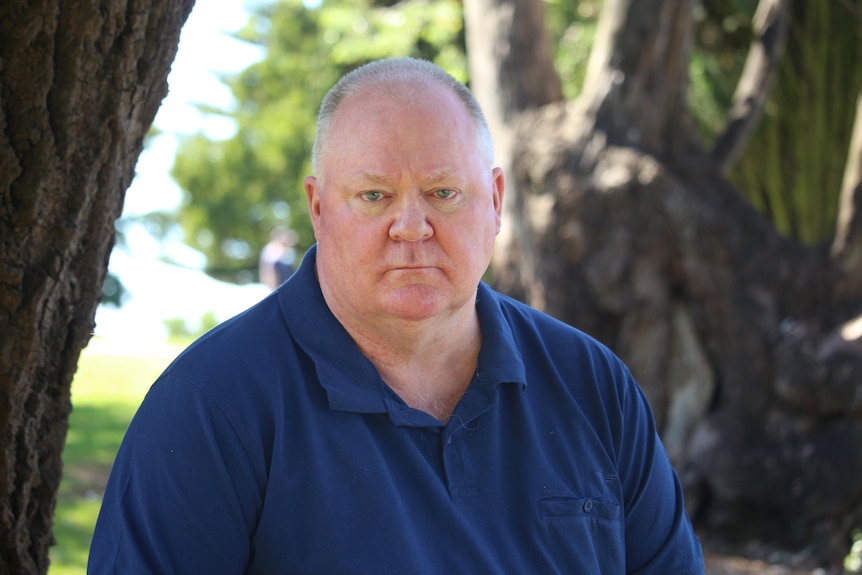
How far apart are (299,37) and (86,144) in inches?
550

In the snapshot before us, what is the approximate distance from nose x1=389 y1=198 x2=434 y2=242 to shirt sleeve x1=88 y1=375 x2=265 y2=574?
1.70 feet

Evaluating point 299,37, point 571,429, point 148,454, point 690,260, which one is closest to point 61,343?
point 148,454

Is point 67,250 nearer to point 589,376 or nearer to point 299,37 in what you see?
point 589,376

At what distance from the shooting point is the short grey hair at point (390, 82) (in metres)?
2.24

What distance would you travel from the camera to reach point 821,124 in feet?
31.8

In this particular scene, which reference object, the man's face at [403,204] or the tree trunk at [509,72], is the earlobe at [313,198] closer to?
the man's face at [403,204]

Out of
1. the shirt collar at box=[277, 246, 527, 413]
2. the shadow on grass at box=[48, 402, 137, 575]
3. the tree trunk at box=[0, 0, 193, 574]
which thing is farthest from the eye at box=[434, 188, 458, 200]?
the shadow on grass at box=[48, 402, 137, 575]

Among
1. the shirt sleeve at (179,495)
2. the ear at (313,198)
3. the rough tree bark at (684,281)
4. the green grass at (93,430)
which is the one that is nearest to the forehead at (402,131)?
the ear at (313,198)

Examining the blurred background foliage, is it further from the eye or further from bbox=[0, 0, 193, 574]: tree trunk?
bbox=[0, 0, 193, 574]: tree trunk

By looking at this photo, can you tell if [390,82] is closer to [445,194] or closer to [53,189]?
[445,194]

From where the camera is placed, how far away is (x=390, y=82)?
7.30 feet

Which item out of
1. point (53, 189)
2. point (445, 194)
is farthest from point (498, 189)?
point (53, 189)

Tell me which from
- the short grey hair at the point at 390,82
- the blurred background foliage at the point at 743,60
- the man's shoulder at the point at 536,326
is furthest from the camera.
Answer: the blurred background foliage at the point at 743,60

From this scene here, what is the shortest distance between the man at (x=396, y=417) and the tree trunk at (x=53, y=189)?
0.46m
